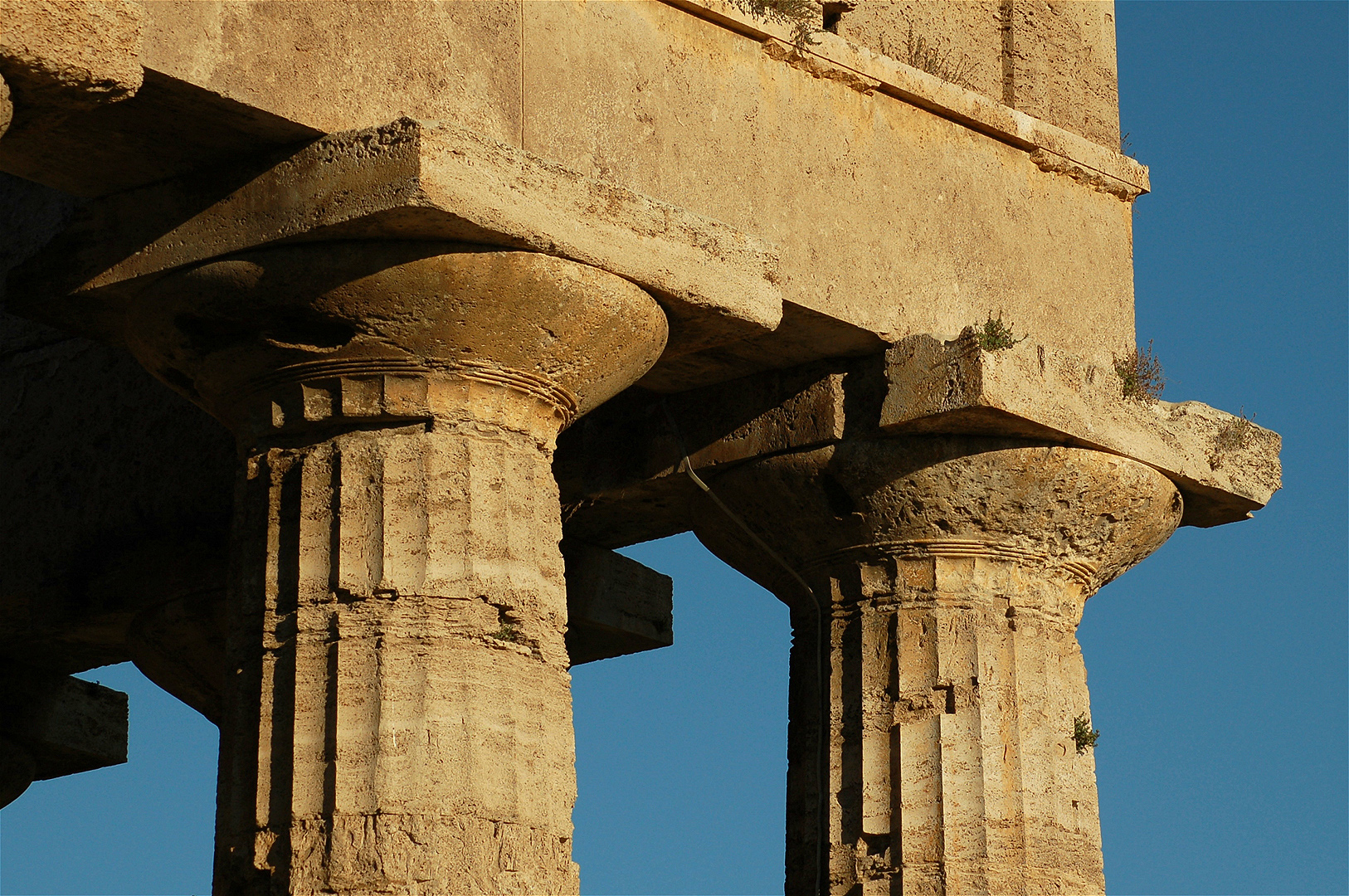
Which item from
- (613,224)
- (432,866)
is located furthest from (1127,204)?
(432,866)

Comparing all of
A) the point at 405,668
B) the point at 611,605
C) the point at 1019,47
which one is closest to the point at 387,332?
the point at 405,668

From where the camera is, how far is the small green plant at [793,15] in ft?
37.4

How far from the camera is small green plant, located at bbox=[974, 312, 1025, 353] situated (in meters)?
11.6

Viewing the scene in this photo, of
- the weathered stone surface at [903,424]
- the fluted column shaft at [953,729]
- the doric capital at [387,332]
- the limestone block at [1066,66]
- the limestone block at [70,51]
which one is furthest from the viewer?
the limestone block at [1066,66]

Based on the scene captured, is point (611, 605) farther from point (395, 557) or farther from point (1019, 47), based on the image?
point (395, 557)

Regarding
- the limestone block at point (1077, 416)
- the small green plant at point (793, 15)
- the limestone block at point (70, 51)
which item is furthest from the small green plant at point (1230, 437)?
the limestone block at point (70, 51)

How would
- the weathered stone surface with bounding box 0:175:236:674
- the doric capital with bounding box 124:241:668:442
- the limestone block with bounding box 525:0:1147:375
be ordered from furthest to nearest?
the weathered stone surface with bounding box 0:175:236:674 < the limestone block with bounding box 525:0:1147:375 < the doric capital with bounding box 124:241:668:442

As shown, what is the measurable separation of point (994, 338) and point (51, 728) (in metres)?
7.07

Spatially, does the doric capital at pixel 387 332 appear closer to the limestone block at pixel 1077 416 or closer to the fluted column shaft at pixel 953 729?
the limestone block at pixel 1077 416

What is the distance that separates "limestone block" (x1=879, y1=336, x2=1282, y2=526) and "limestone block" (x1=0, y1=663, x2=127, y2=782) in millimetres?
6370

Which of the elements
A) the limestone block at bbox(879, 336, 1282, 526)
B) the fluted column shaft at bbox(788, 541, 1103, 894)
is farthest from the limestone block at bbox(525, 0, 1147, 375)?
the fluted column shaft at bbox(788, 541, 1103, 894)

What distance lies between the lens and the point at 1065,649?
1255 cm

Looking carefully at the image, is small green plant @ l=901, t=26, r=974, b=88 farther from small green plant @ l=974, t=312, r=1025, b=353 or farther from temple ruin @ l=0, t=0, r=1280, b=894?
small green plant @ l=974, t=312, r=1025, b=353

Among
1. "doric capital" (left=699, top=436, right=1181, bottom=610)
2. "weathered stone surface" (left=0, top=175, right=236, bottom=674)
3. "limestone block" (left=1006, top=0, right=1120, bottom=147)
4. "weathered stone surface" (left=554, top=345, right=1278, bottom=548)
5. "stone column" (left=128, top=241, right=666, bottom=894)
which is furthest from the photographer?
"weathered stone surface" (left=0, top=175, right=236, bottom=674)
